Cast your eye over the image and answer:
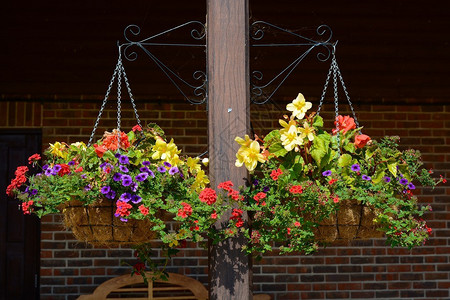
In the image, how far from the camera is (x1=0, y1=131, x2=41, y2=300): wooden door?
5.10 m

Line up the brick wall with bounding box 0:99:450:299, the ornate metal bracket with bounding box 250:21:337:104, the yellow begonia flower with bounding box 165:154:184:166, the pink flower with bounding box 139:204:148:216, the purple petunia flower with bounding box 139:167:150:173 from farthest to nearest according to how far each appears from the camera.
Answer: the brick wall with bounding box 0:99:450:299 < the ornate metal bracket with bounding box 250:21:337:104 < the yellow begonia flower with bounding box 165:154:184:166 < the purple petunia flower with bounding box 139:167:150:173 < the pink flower with bounding box 139:204:148:216

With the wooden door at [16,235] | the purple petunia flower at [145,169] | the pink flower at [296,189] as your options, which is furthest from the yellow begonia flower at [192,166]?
the wooden door at [16,235]

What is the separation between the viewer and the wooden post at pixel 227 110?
2.72 meters

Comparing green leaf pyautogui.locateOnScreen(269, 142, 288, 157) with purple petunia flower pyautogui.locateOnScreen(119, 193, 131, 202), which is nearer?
purple petunia flower pyautogui.locateOnScreen(119, 193, 131, 202)

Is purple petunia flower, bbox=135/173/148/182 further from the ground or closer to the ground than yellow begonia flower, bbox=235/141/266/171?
closer to the ground

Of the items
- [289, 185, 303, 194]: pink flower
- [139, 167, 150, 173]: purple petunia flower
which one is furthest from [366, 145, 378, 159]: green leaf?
[139, 167, 150, 173]: purple petunia flower

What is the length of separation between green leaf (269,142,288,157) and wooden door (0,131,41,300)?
289cm

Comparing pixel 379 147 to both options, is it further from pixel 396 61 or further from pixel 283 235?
pixel 396 61

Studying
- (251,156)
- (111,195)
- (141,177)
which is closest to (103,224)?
(111,195)

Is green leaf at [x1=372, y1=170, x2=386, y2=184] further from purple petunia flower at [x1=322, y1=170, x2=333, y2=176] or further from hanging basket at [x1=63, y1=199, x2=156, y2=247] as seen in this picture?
hanging basket at [x1=63, y1=199, x2=156, y2=247]

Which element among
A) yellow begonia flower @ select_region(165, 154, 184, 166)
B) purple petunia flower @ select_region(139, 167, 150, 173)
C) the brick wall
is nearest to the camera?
purple petunia flower @ select_region(139, 167, 150, 173)

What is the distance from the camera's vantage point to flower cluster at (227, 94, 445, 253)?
8.49 feet

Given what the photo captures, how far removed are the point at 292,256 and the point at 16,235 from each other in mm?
2074

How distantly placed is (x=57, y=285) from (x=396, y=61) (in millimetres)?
3010
